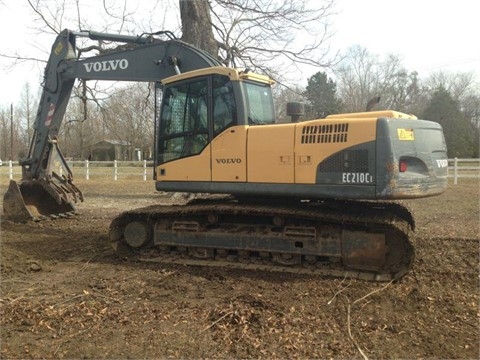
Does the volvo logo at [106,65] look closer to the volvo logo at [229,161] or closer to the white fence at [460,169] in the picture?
the volvo logo at [229,161]

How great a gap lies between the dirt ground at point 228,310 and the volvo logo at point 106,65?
347 cm

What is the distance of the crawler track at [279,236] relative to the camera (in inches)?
225

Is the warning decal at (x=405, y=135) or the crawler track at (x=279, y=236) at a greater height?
the warning decal at (x=405, y=135)

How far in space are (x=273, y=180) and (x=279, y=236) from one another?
779mm

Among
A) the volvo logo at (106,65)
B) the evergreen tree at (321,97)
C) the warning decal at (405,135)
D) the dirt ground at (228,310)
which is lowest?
the dirt ground at (228,310)

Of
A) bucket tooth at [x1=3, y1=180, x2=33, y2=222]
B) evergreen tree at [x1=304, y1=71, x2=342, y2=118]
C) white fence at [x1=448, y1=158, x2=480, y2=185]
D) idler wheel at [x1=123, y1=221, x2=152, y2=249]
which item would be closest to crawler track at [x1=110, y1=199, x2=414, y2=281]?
idler wheel at [x1=123, y1=221, x2=152, y2=249]

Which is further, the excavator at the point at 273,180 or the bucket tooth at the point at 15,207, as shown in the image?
the bucket tooth at the point at 15,207

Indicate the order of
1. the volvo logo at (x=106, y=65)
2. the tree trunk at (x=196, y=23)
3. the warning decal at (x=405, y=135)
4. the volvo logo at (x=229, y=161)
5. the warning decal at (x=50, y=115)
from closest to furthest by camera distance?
the warning decal at (x=405, y=135), the volvo logo at (x=229, y=161), the volvo logo at (x=106, y=65), the warning decal at (x=50, y=115), the tree trunk at (x=196, y=23)

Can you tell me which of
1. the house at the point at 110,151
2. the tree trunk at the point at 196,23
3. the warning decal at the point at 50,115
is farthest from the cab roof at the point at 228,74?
the house at the point at 110,151

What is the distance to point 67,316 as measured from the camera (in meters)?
4.66

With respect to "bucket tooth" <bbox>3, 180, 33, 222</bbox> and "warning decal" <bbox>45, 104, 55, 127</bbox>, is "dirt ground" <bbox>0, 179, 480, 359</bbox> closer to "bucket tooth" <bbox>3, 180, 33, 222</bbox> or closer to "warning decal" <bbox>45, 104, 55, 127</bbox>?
"bucket tooth" <bbox>3, 180, 33, 222</bbox>

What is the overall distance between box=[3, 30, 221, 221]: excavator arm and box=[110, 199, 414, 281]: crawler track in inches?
110

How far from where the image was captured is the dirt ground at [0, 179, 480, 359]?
13.0 feet

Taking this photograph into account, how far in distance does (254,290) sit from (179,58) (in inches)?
169
